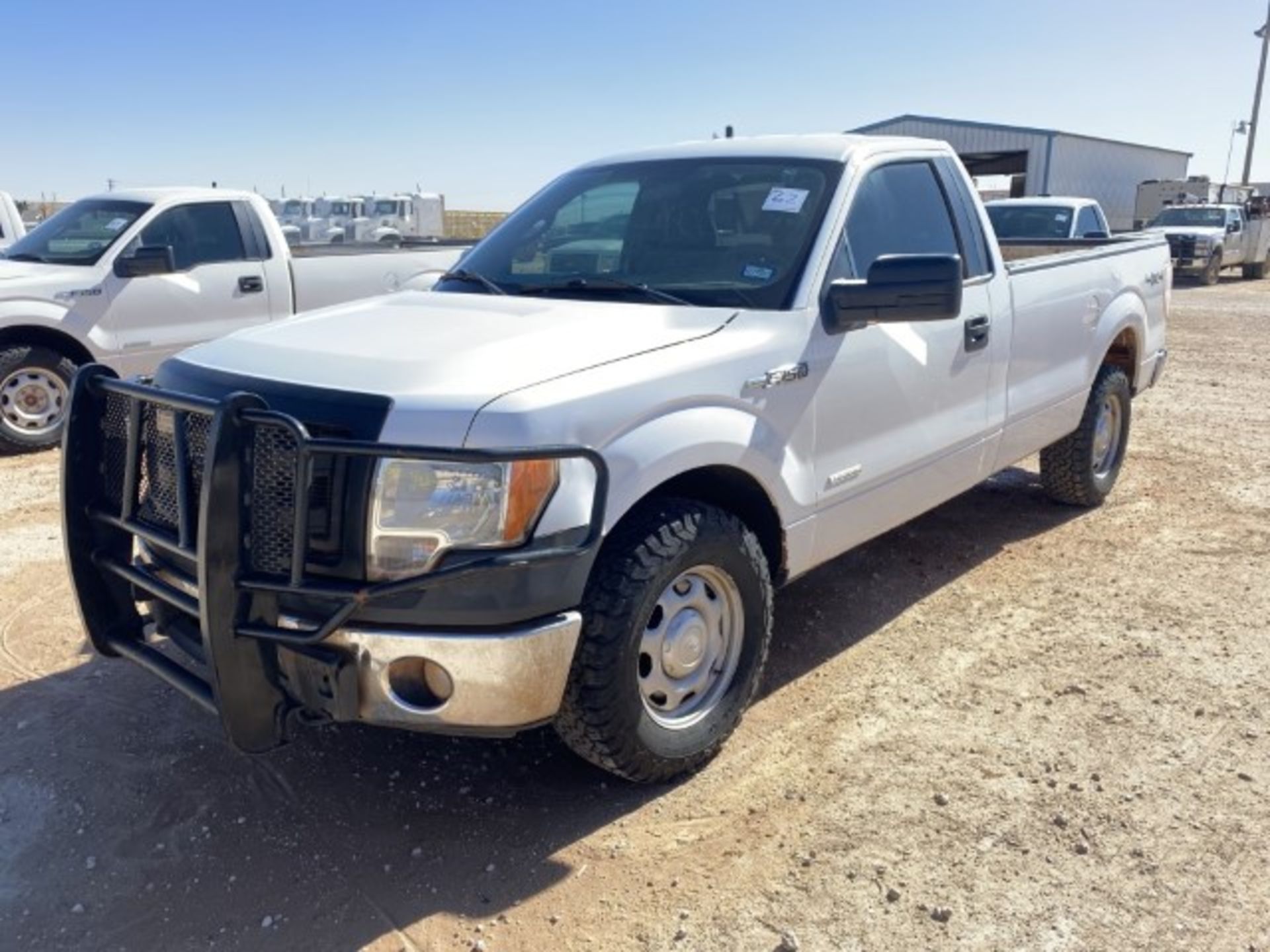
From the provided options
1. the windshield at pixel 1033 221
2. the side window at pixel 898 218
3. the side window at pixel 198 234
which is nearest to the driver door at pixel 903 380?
the side window at pixel 898 218

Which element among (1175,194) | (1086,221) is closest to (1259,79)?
(1175,194)

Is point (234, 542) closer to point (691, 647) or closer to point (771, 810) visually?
point (691, 647)

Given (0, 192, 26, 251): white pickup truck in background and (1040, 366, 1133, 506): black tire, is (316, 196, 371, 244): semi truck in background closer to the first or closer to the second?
(0, 192, 26, 251): white pickup truck in background

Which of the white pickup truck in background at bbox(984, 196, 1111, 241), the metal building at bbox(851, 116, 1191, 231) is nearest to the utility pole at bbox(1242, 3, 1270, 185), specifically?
the metal building at bbox(851, 116, 1191, 231)

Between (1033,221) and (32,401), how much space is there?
14093 millimetres

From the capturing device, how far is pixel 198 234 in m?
8.39

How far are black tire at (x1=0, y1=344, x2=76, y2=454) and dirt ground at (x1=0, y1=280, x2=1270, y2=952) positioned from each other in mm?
3323

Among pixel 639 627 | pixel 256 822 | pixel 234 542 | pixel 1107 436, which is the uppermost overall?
pixel 234 542

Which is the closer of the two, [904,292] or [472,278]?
[904,292]

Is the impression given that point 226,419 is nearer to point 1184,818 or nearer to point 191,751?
point 191,751

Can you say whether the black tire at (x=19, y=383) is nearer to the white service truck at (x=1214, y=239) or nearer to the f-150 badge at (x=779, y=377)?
the f-150 badge at (x=779, y=377)

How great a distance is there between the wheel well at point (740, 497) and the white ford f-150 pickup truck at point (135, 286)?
4388 mm

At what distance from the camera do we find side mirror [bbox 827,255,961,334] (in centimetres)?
339

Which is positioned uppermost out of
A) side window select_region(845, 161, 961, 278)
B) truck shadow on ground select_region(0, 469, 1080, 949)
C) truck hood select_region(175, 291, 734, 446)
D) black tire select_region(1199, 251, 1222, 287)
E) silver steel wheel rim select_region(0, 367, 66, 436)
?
side window select_region(845, 161, 961, 278)
